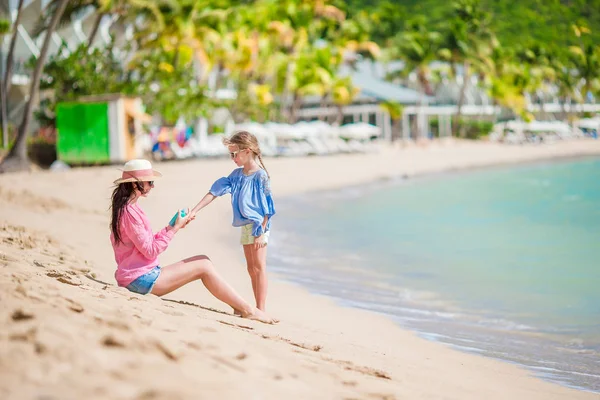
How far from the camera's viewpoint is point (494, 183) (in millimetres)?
30344

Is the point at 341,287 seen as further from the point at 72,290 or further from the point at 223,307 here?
the point at 72,290

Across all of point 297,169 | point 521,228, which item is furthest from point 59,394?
point 297,169

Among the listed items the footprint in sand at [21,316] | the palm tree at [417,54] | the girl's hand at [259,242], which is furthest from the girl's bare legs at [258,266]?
the palm tree at [417,54]

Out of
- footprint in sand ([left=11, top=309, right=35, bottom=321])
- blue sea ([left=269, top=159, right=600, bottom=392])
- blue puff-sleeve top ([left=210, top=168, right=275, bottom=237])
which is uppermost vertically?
blue puff-sleeve top ([left=210, top=168, right=275, bottom=237])

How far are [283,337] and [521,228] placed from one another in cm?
1265

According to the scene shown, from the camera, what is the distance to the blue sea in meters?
6.20

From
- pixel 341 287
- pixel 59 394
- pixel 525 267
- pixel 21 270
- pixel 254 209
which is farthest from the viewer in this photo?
pixel 525 267

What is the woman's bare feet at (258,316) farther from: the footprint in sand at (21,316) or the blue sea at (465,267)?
the footprint in sand at (21,316)

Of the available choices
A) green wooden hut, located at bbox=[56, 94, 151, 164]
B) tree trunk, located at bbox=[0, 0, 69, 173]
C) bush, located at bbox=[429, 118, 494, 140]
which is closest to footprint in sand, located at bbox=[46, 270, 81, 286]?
tree trunk, located at bbox=[0, 0, 69, 173]

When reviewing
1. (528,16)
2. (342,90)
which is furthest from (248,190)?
(528,16)

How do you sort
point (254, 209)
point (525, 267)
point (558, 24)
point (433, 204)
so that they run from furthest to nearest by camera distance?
point (558, 24) < point (433, 204) < point (525, 267) < point (254, 209)

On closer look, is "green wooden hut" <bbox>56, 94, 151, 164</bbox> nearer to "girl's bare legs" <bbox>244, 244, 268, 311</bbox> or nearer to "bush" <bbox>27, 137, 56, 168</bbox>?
"bush" <bbox>27, 137, 56, 168</bbox>

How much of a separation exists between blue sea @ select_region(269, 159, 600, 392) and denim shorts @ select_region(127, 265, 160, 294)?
2.06 metres

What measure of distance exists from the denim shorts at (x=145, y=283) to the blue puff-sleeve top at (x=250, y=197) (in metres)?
0.61
